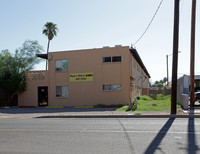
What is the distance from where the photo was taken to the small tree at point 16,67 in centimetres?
2236

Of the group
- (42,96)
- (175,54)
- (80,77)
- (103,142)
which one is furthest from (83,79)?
(103,142)

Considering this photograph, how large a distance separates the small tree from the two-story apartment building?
910 millimetres

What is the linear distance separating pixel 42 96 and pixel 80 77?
4793 millimetres

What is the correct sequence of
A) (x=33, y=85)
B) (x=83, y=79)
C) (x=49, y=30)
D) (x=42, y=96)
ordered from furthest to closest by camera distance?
(x=49, y=30)
(x=42, y=96)
(x=33, y=85)
(x=83, y=79)

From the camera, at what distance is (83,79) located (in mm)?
21516

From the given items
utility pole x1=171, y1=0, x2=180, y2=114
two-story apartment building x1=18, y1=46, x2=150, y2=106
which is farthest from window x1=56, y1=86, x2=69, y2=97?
utility pole x1=171, y1=0, x2=180, y2=114

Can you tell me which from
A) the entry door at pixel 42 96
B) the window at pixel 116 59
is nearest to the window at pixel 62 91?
the entry door at pixel 42 96

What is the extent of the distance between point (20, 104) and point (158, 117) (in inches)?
623

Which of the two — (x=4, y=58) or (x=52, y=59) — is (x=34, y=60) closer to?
(x=4, y=58)

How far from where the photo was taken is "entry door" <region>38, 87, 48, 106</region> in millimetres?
22913

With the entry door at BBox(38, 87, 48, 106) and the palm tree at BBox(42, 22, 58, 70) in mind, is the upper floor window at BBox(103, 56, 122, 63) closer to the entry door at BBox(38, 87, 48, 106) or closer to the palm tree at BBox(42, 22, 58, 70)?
the entry door at BBox(38, 87, 48, 106)

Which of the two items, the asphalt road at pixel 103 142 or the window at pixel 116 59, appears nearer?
the asphalt road at pixel 103 142

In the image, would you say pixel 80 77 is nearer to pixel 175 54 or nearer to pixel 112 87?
pixel 112 87

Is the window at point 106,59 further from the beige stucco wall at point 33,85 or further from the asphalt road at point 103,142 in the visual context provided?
the asphalt road at point 103,142
